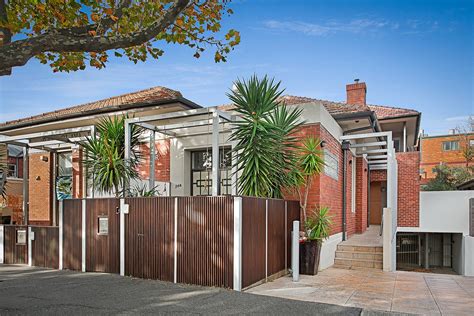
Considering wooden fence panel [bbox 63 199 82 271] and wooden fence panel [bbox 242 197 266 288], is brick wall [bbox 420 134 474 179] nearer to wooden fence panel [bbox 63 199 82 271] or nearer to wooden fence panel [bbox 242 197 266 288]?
wooden fence panel [bbox 242 197 266 288]

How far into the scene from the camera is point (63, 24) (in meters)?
7.75

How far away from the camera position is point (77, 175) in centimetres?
1374

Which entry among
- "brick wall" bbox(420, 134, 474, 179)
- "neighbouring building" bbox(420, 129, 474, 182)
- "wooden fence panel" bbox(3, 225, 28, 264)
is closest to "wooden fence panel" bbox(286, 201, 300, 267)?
"wooden fence panel" bbox(3, 225, 28, 264)

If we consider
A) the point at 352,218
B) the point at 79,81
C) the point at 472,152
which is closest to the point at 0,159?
the point at 79,81

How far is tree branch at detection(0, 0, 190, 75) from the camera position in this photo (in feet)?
16.6

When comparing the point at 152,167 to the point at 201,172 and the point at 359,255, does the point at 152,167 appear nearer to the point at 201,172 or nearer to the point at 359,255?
Result: the point at 201,172

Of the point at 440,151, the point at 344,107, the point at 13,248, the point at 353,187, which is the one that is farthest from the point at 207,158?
the point at 440,151

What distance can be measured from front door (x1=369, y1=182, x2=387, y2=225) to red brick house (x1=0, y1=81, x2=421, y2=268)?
1971 mm

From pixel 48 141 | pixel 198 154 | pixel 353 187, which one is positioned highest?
pixel 48 141

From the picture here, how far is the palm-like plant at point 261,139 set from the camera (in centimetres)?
873

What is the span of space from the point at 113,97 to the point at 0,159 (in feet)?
16.2

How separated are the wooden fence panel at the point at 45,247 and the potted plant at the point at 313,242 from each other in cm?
576

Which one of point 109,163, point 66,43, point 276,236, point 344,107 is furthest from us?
point 344,107

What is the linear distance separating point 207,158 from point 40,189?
6959 millimetres
